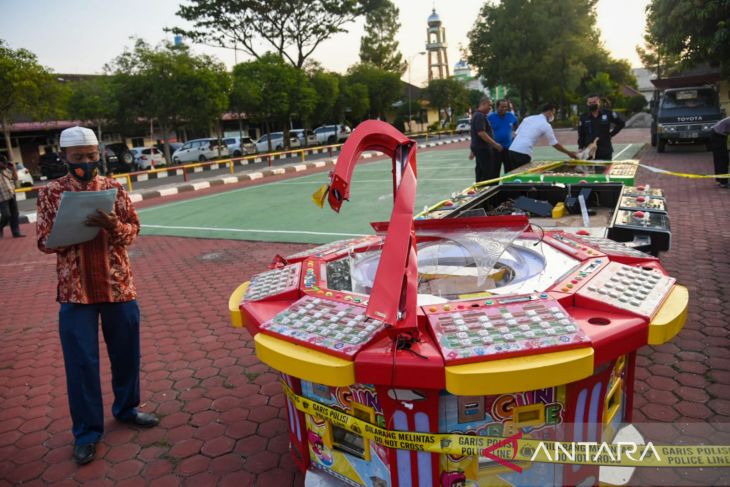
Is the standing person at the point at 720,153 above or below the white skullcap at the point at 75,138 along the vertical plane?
below

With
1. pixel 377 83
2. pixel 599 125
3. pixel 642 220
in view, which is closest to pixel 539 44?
pixel 377 83

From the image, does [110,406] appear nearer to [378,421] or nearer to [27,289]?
[378,421]

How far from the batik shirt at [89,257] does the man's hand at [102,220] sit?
2.5 inches

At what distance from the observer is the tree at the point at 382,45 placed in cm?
5134

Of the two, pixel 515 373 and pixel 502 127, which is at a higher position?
pixel 502 127

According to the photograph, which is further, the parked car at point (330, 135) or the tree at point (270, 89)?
the parked car at point (330, 135)

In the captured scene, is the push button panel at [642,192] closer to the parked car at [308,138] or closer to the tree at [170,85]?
the tree at [170,85]

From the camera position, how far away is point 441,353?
6.12 feet

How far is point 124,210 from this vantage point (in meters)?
3.16

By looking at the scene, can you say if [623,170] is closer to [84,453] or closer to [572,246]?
[572,246]

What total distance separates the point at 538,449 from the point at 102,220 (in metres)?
2.38

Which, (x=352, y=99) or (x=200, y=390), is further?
(x=352, y=99)

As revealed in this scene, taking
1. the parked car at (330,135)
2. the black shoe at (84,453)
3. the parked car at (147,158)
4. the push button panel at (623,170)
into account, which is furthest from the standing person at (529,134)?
the parked car at (330,135)

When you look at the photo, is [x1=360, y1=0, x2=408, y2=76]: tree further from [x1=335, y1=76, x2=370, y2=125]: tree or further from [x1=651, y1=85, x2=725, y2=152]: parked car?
[x1=651, y1=85, x2=725, y2=152]: parked car
